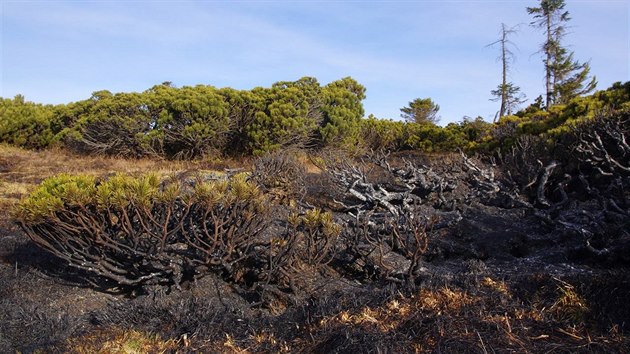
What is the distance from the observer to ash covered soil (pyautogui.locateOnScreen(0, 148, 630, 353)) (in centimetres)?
341

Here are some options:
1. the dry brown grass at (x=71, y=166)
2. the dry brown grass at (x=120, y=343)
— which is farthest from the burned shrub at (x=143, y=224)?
the dry brown grass at (x=71, y=166)

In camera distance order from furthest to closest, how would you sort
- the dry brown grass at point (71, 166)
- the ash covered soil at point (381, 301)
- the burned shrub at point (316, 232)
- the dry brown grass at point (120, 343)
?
the dry brown grass at point (71, 166) < the burned shrub at point (316, 232) < the ash covered soil at point (381, 301) < the dry brown grass at point (120, 343)

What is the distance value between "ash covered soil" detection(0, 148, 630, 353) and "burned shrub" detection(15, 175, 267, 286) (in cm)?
22

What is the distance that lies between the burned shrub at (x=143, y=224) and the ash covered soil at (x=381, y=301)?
22cm

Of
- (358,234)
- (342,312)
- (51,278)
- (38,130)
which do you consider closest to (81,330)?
(51,278)

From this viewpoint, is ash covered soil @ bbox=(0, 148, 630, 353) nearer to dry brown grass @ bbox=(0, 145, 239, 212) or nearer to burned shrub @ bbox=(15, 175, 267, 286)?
burned shrub @ bbox=(15, 175, 267, 286)

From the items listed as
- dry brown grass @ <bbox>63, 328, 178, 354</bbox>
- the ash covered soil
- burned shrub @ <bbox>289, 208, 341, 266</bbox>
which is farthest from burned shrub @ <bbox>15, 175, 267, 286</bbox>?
dry brown grass @ <bbox>63, 328, 178, 354</bbox>

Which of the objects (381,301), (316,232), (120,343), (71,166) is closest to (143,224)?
(120,343)

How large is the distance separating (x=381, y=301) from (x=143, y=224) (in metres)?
1.97

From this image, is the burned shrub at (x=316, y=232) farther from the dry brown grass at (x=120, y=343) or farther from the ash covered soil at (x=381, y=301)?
the dry brown grass at (x=120, y=343)

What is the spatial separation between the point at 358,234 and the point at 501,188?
3.72 meters

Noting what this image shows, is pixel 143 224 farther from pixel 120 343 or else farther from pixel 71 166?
pixel 71 166

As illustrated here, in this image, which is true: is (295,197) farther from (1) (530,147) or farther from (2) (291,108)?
(2) (291,108)

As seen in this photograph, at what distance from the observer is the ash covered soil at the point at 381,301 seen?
341 cm
